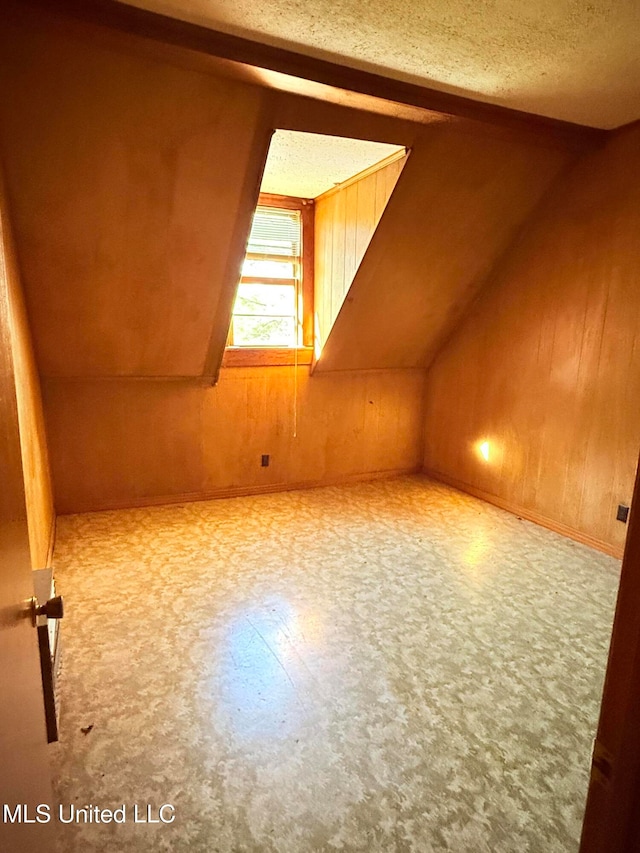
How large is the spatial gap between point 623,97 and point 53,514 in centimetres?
384

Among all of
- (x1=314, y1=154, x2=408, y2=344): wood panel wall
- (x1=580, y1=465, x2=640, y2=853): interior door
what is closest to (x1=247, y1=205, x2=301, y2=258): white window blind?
(x1=314, y1=154, x2=408, y2=344): wood panel wall

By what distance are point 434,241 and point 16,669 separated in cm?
309

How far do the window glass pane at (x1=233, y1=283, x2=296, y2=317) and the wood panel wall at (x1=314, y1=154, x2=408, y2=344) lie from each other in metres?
0.24

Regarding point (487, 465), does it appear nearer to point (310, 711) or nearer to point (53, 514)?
point (310, 711)

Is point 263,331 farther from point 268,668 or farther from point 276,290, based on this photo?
point 268,668

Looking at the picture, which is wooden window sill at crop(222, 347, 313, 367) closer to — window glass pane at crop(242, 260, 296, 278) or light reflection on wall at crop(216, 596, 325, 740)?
window glass pane at crop(242, 260, 296, 278)

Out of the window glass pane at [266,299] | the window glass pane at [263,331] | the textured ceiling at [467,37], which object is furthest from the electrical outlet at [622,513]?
the window glass pane at [266,299]

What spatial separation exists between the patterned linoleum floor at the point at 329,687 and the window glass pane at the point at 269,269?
1924 mm

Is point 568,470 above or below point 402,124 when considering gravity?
below

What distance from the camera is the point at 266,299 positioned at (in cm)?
395

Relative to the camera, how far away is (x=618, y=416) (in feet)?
9.50

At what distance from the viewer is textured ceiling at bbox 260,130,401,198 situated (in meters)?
2.62

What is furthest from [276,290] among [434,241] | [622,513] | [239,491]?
[622,513]

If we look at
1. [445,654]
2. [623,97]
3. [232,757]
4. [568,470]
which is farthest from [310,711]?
[623,97]
